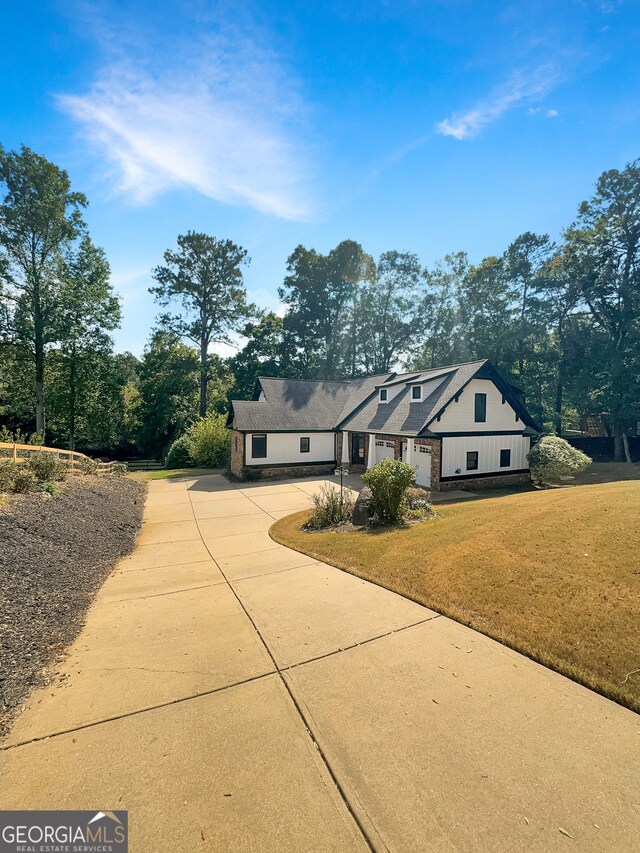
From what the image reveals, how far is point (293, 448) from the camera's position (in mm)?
21891

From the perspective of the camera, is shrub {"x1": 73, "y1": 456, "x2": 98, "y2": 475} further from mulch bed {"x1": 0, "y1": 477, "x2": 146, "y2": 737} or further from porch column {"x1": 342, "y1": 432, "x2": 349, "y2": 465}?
porch column {"x1": 342, "y1": 432, "x2": 349, "y2": 465}

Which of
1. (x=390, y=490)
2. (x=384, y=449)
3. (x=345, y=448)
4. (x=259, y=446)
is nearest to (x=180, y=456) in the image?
(x=259, y=446)

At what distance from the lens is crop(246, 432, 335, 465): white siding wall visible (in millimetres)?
21069

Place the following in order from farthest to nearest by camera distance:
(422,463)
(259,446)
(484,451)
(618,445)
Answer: (618,445) → (259,446) → (484,451) → (422,463)

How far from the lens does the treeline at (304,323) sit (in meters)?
26.0

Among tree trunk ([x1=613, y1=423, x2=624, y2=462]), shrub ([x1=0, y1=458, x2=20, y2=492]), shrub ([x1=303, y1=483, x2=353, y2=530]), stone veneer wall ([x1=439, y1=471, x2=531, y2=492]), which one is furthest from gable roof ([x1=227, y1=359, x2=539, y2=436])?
shrub ([x1=0, y1=458, x2=20, y2=492])

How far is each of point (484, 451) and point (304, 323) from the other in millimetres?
26414

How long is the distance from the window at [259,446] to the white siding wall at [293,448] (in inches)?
6.6

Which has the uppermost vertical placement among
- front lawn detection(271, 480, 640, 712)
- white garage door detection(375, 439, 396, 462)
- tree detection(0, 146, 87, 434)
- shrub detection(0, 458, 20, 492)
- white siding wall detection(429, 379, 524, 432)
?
tree detection(0, 146, 87, 434)

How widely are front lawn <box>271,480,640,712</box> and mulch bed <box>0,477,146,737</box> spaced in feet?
13.9

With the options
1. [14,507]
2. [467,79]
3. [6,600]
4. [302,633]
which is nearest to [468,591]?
[302,633]

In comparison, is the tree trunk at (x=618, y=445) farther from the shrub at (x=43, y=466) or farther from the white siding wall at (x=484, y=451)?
the shrub at (x=43, y=466)

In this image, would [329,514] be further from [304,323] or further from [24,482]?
[304,323]

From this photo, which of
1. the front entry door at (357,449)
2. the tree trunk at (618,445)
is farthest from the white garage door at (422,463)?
the tree trunk at (618,445)
